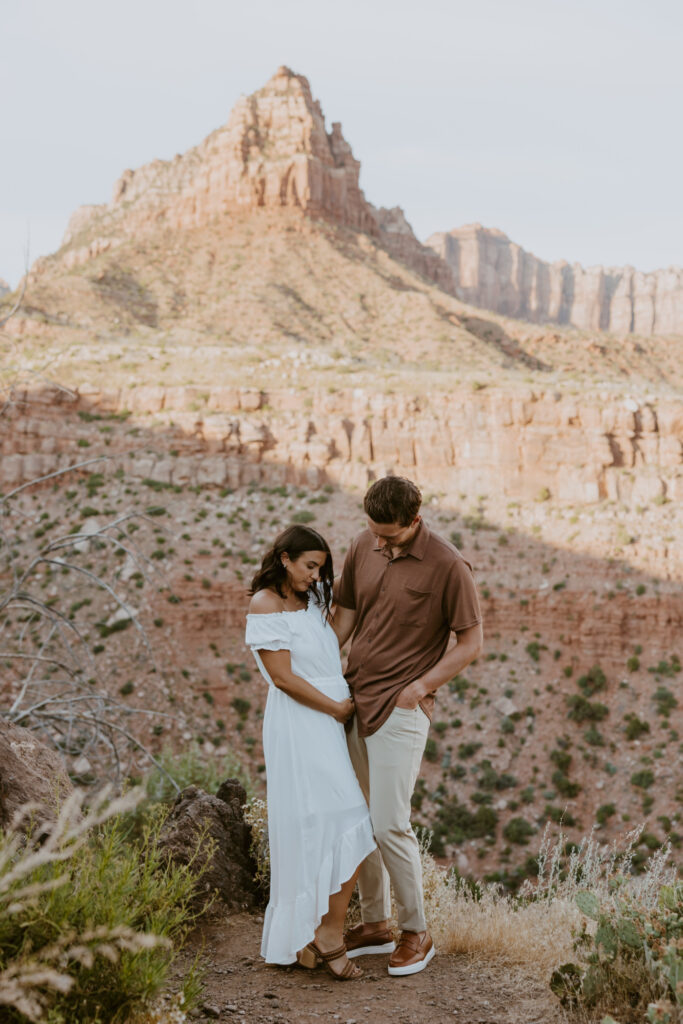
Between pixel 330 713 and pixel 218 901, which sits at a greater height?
pixel 330 713

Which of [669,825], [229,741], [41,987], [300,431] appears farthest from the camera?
[300,431]

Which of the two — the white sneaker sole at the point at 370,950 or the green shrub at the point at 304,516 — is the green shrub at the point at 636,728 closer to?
the green shrub at the point at 304,516

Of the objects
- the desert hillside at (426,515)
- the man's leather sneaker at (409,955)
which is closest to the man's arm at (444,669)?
the man's leather sneaker at (409,955)

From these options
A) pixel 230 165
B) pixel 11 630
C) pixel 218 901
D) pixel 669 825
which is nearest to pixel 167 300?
pixel 230 165

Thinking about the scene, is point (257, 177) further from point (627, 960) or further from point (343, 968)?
point (627, 960)

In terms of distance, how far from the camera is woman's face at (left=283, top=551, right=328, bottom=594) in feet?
13.0

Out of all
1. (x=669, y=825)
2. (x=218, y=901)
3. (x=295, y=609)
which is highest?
(x=295, y=609)

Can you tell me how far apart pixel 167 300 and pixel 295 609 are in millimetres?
42939

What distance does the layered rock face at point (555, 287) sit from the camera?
12100cm

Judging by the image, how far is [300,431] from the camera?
87.6 ft

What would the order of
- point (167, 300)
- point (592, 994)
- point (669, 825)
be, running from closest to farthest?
point (592, 994) < point (669, 825) < point (167, 300)

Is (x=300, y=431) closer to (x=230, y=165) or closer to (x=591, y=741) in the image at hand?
(x=591, y=741)

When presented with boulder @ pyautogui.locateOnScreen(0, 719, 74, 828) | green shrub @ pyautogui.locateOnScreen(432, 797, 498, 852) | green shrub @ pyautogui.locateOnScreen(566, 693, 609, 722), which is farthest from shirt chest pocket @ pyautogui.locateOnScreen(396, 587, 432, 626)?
green shrub @ pyautogui.locateOnScreen(566, 693, 609, 722)

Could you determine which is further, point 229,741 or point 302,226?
point 302,226
